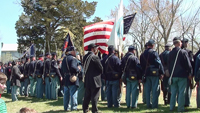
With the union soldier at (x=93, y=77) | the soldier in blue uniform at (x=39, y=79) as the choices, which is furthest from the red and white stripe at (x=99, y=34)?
the union soldier at (x=93, y=77)

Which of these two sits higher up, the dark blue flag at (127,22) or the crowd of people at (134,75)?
the dark blue flag at (127,22)

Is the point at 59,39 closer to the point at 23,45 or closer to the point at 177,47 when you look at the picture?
the point at 23,45

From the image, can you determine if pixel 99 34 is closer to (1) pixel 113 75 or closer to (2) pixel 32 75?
(1) pixel 113 75

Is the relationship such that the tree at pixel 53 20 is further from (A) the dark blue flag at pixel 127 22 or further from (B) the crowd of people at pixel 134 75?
(B) the crowd of people at pixel 134 75

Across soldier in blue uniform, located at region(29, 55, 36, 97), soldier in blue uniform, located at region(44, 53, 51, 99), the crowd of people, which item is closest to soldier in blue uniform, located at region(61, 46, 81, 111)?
the crowd of people

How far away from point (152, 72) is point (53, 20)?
27502 millimetres

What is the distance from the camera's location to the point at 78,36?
111 ft

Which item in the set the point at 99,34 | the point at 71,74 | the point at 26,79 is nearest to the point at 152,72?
the point at 71,74

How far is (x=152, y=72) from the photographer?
7980mm

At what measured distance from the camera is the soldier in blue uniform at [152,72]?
7957mm

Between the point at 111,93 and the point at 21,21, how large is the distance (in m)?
29.8

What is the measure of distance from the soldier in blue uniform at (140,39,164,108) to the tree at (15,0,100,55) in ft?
80.7

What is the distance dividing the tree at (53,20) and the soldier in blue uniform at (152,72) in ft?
80.7

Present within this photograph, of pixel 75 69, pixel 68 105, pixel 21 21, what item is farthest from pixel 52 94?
pixel 21 21
